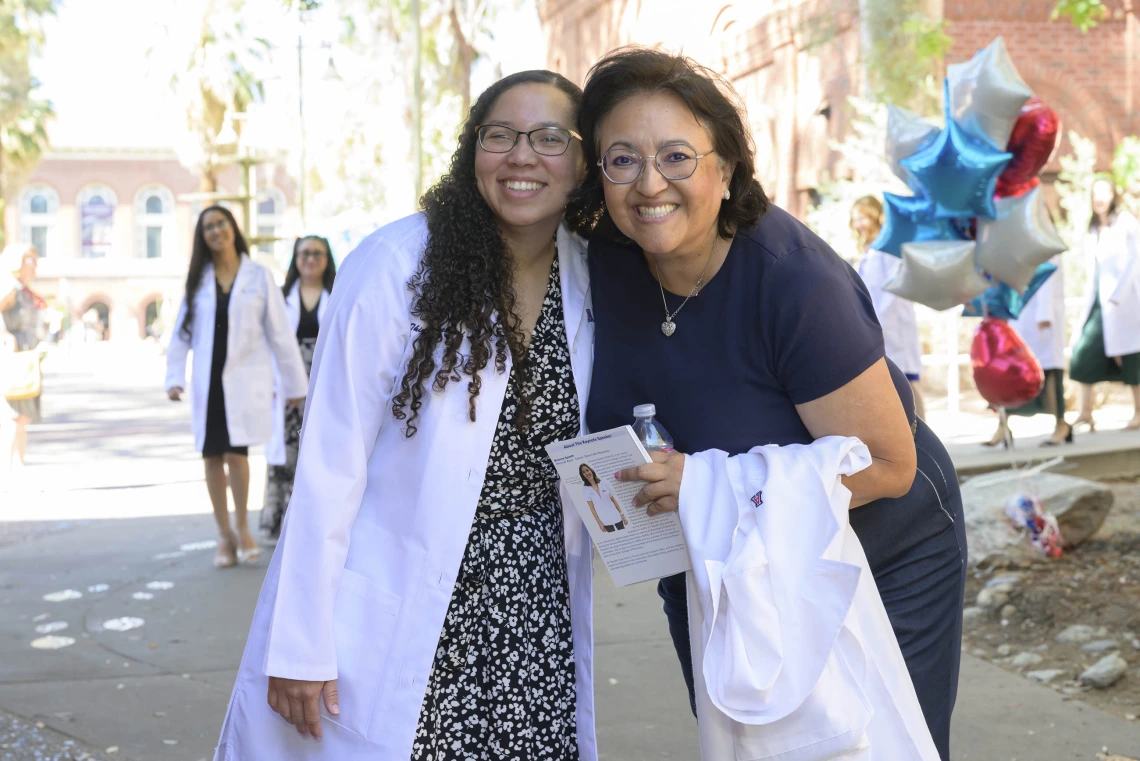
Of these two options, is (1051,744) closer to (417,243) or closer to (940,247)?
(940,247)

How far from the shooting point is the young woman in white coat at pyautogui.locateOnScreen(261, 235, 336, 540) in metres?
7.61

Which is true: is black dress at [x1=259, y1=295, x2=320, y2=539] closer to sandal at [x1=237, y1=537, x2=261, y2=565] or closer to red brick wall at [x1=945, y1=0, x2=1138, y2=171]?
sandal at [x1=237, y1=537, x2=261, y2=565]

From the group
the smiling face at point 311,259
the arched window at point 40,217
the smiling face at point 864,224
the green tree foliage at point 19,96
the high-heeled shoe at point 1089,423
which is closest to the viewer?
the smiling face at point 311,259

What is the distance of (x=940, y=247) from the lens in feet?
18.6

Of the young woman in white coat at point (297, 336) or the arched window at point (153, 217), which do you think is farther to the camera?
the arched window at point (153, 217)

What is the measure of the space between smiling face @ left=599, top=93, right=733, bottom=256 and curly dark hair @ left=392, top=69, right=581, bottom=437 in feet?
0.88

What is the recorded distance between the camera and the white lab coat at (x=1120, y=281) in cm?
982

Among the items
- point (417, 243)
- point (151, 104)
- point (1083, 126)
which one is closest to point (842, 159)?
point (1083, 126)

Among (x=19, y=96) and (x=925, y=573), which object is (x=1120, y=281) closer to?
(x=925, y=573)

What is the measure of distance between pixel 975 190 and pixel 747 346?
3491 mm

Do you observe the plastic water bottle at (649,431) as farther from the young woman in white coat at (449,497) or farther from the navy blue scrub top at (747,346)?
the young woman in white coat at (449,497)

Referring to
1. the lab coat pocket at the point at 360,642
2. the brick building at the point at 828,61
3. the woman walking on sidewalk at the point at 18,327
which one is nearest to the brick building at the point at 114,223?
the brick building at the point at 828,61

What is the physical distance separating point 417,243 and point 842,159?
15984mm

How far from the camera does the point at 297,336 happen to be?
316 inches
